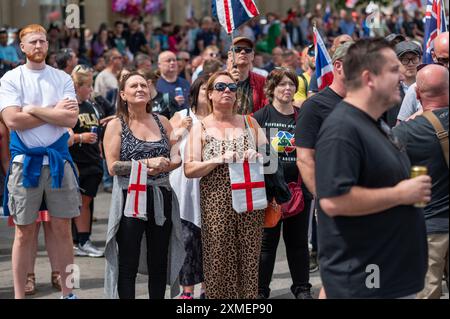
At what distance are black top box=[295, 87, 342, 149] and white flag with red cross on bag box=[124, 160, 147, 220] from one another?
1.37m

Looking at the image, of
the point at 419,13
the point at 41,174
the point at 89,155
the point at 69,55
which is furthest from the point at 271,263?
the point at 419,13

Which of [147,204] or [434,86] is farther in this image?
[147,204]

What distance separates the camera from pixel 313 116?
548 cm

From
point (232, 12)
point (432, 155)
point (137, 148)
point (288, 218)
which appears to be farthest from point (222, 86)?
point (232, 12)

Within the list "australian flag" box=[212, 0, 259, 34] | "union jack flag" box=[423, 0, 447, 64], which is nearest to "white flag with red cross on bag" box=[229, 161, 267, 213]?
"australian flag" box=[212, 0, 259, 34]

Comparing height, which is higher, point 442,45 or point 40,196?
point 442,45

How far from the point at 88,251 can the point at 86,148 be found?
3.36ft

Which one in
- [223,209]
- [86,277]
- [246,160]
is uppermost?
[246,160]

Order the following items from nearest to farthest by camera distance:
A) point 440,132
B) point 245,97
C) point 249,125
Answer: point 440,132
point 249,125
point 245,97

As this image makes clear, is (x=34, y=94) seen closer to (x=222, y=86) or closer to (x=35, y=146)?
(x=35, y=146)

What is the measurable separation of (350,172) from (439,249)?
1633 millimetres

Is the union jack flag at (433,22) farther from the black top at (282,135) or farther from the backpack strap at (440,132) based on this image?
the backpack strap at (440,132)

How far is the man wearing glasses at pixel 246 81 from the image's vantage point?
8.12 m

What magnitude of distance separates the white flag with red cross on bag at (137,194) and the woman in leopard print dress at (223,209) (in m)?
0.33
